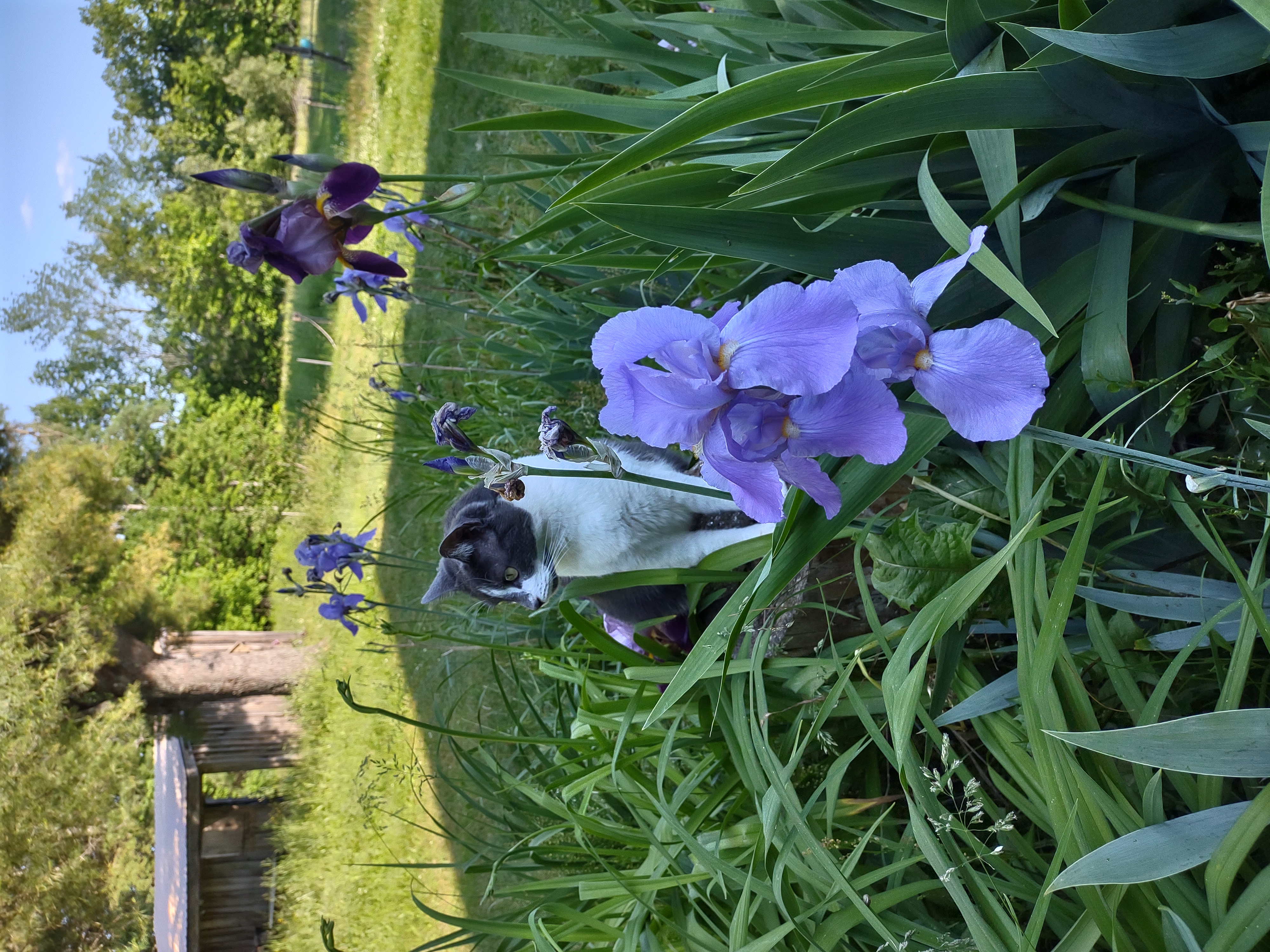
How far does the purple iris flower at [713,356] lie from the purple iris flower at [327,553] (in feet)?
5.02

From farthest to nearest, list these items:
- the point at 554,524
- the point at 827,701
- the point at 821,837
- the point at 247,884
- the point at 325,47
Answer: the point at 325,47
the point at 247,884
the point at 554,524
the point at 821,837
the point at 827,701

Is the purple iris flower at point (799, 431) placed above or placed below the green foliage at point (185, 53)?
below

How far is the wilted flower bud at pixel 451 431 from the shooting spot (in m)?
0.83

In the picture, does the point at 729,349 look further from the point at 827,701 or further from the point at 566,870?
the point at 566,870

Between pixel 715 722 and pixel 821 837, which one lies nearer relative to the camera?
pixel 821 837

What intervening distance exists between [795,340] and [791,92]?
17.4 inches

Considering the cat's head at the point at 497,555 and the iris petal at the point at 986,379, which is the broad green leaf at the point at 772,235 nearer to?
the iris petal at the point at 986,379

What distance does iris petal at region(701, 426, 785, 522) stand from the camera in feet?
1.56

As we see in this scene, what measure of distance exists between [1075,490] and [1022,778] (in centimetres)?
Answer: 33

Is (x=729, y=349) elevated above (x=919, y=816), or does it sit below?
above

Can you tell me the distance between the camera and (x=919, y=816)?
0.69 meters

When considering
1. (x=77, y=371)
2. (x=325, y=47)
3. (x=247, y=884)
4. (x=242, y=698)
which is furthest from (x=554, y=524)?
(x=77, y=371)

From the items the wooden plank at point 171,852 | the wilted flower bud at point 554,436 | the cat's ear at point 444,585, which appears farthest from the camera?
the wooden plank at point 171,852

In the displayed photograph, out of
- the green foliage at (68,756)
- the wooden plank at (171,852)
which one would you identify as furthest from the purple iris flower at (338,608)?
the green foliage at (68,756)
